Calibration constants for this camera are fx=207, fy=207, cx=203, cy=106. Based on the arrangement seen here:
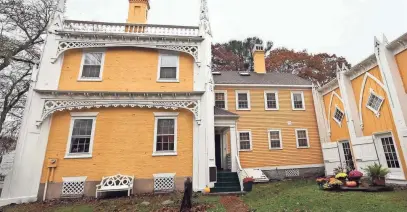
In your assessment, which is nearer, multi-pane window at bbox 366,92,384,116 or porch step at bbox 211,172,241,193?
porch step at bbox 211,172,241,193

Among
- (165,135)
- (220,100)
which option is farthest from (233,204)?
(220,100)

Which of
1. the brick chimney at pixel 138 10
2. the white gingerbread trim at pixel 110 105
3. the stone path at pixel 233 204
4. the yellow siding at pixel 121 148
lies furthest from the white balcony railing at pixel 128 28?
the stone path at pixel 233 204

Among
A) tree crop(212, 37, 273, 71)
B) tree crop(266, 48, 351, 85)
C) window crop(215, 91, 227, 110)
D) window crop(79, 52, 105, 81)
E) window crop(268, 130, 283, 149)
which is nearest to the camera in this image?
window crop(79, 52, 105, 81)

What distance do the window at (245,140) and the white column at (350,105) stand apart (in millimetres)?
6488

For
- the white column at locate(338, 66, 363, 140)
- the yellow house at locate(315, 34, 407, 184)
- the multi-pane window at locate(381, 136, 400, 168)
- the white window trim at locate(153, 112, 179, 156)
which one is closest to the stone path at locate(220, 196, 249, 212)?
the white window trim at locate(153, 112, 179, 156)

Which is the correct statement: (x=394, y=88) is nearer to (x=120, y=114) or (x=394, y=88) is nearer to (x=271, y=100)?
(x=271, y=100)

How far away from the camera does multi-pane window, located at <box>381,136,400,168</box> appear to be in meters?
10.4

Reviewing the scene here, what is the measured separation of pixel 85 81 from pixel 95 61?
1326mm

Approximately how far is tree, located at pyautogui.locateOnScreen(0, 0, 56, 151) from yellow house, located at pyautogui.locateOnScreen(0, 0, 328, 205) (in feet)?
12.2

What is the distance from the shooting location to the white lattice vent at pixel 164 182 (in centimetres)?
1020

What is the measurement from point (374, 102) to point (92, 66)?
15968 millimetres

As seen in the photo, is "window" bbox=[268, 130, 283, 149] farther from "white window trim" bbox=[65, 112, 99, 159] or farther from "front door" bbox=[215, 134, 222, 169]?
Answer: "white window trim" bbox=[65, 112, 99, 159]

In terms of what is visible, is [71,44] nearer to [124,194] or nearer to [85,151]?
[85,151]

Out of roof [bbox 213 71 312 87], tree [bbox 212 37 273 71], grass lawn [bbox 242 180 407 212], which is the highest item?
tree [bbox 212 37 273 71]
